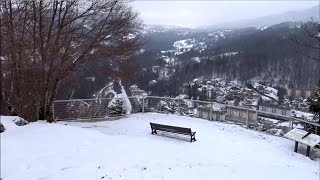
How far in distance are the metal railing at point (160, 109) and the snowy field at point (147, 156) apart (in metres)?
1.01

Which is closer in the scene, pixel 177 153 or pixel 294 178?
pixel 294 178

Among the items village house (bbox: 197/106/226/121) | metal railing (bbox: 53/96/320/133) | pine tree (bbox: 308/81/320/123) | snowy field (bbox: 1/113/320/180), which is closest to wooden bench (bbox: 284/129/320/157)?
snowy field (bbox: 1/113/320/180)

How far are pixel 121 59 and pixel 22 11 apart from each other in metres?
5.44

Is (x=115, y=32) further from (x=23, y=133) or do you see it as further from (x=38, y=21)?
(x=23, y=133)

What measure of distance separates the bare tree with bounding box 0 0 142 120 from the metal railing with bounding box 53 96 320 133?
1.20 metres

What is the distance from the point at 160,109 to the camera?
2003 cm

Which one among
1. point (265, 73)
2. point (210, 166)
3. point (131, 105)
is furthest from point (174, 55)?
point (210, 166)

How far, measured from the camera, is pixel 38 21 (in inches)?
673

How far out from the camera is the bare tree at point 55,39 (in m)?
16.8

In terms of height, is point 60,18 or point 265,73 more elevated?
point 60,18

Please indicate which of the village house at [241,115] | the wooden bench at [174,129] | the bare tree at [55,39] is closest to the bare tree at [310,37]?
the village house at [241,115]

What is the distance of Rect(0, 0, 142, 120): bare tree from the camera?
1678 cm

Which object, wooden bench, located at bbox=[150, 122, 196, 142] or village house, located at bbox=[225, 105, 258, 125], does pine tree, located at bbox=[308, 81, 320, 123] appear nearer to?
village house, located at bbox=[225, 105, 258, 125]

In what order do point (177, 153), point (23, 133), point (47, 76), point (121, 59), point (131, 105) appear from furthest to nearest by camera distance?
point (131, 105), point (121, 59), point (47, 76), point (23, 133), point (177, 153)
